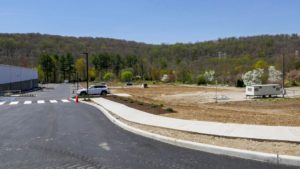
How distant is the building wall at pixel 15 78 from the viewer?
2646 inches

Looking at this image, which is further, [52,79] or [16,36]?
[16,36]

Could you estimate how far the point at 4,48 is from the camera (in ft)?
594

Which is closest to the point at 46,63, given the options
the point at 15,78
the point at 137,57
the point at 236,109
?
A: the point at 137,57

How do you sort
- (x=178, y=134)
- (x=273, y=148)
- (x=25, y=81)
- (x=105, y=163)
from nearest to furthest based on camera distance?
(x=105, y=163), (x=273, y=148), (x=178, y=134), (x=25, y=81)

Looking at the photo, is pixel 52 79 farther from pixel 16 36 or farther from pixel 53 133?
pixel 53 133

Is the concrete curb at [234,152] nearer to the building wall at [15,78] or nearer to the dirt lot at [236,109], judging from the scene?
the dirt lot at [236,109]

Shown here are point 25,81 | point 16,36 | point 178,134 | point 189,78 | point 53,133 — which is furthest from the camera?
point 16,36

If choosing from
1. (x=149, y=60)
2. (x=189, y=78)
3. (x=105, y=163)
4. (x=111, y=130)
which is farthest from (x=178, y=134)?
(x=149, y=60)

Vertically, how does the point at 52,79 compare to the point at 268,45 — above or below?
below

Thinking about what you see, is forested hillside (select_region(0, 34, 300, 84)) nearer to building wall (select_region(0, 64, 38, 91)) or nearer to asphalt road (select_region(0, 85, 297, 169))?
building wall (select_region(0, 64, 38, 91))

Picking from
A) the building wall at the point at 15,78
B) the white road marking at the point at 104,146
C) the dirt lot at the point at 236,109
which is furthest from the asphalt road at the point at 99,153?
the building wall at the point at 15,78

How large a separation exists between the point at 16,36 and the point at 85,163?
193529 millimetres

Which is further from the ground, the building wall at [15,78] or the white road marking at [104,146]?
the building wall at [15,78]

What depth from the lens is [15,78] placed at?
77.4 m
